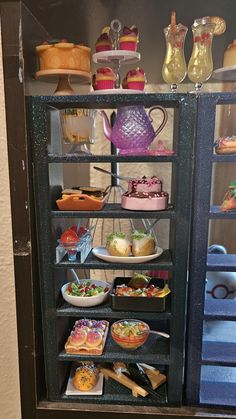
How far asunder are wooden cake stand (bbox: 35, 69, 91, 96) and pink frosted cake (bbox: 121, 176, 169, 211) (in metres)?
0.31

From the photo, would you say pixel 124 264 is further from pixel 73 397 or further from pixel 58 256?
pixel 73 397

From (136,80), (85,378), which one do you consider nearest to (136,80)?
(136,80)

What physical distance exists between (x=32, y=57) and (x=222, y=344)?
0.95m

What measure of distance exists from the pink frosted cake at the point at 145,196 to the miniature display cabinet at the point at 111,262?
0.06 feet

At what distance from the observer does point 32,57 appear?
908 mm

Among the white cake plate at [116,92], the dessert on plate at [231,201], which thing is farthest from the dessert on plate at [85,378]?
the white cake plate at [116,92]

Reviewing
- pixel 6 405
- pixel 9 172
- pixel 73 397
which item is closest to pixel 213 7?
Result: pixel 9 172

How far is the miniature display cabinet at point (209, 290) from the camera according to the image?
87 cm

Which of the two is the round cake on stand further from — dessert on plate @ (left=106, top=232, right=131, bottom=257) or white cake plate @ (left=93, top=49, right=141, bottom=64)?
dessert on plate @ (left=106, top=232, right=131, bottom=257)

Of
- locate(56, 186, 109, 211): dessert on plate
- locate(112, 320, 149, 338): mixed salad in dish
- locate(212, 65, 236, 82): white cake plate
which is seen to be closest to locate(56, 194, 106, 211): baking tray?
locate(56, 186, 109, 211): dessert on plate

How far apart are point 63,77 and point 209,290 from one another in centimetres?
75

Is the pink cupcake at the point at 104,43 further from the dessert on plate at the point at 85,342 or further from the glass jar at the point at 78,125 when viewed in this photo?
the dessert on plate at the point at 85,342

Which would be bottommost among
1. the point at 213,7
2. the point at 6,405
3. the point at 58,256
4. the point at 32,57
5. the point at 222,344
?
the point at 6,405

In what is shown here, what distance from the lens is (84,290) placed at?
1025 mm
